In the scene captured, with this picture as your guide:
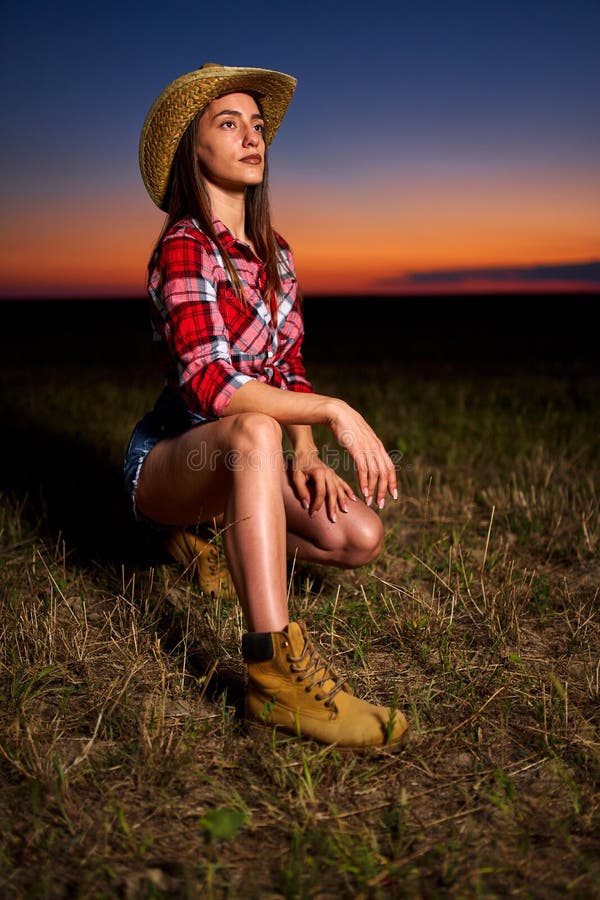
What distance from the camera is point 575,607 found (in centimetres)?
299

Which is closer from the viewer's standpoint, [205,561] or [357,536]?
[357,536]

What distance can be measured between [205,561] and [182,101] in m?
1.67

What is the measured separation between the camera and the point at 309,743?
6.77 feet

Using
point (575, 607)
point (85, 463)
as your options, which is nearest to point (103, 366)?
point (85, 463)

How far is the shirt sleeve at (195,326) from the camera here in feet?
7.43

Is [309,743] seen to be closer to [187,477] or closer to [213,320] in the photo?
[187,477]

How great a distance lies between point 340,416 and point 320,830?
1.06 metres

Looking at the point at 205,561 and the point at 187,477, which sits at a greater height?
the point at 187,477

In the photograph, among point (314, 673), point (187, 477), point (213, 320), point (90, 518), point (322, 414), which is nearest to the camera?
point (314, 673)

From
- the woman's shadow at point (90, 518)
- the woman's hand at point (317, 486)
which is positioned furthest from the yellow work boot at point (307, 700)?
the woman's hand at point (317, 486)

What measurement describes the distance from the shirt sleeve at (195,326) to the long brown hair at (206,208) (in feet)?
0.43

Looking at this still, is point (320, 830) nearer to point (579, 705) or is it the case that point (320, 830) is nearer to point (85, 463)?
point (579, 705)

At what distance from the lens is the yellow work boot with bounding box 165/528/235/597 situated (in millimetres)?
3076

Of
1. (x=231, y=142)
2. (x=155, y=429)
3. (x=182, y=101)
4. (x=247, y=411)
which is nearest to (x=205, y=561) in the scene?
(x=155, y=429)
